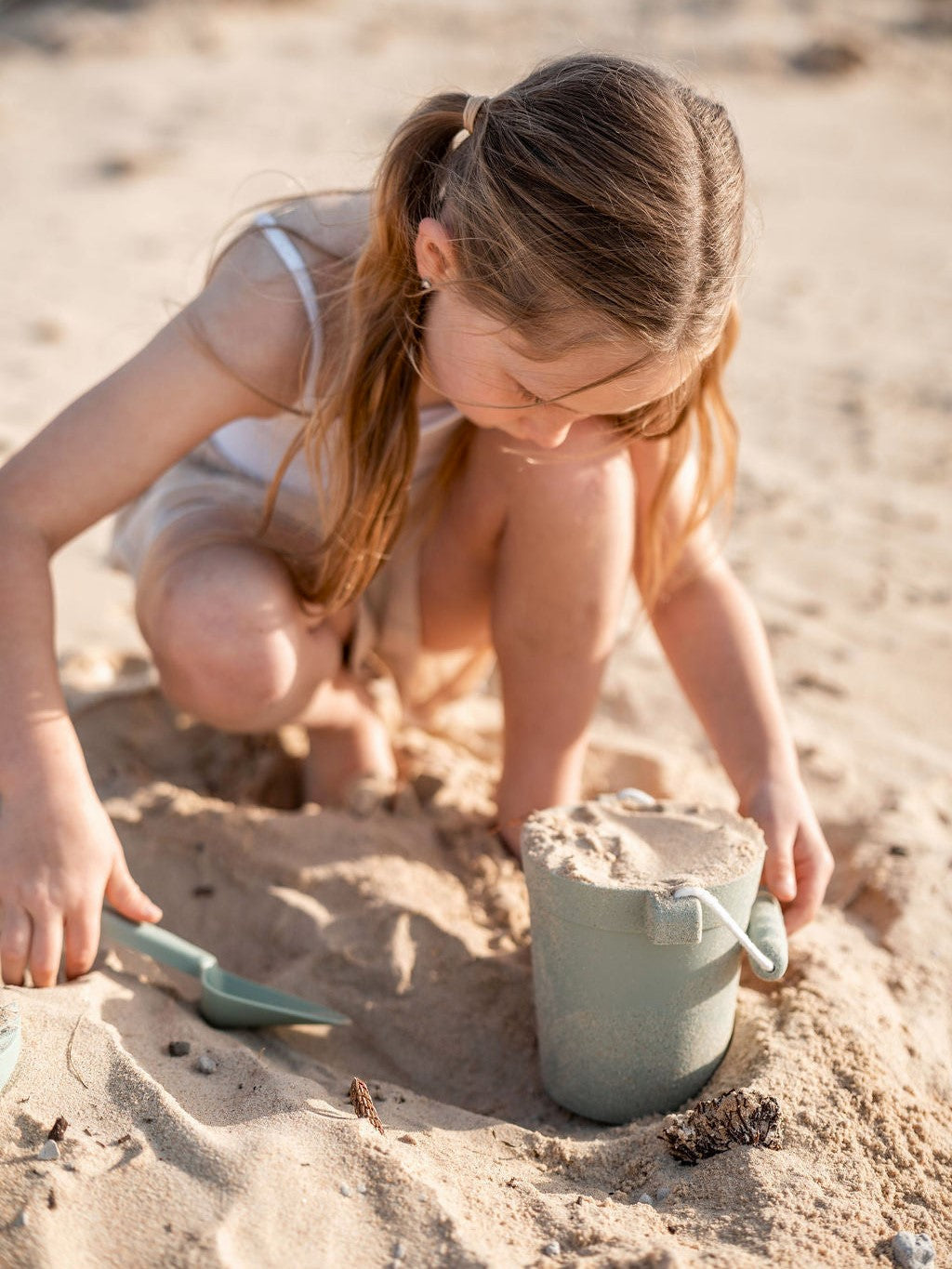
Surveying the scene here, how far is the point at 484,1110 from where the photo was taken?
4.59ft

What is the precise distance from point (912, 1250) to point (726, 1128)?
0.19m

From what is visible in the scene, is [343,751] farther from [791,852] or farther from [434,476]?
[791,852]

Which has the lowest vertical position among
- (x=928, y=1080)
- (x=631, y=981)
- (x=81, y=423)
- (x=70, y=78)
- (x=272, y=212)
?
(x=70, y=78)

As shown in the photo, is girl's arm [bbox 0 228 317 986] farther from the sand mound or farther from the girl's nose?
the girl's nose

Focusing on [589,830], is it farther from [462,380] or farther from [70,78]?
[70,78]

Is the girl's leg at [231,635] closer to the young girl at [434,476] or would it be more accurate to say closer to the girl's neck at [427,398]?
the young girl at [434,476]

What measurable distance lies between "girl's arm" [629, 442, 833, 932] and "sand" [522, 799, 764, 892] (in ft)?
0.58

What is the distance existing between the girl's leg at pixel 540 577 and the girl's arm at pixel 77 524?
328mm

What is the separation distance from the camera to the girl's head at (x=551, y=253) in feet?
4.01

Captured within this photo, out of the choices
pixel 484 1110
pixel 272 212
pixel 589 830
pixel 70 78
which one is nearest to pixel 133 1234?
pixel 484 1110

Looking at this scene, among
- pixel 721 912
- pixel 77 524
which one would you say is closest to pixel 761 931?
pixel 721 912

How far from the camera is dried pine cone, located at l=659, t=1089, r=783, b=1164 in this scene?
1202mm

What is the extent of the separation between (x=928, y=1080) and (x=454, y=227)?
106 cm

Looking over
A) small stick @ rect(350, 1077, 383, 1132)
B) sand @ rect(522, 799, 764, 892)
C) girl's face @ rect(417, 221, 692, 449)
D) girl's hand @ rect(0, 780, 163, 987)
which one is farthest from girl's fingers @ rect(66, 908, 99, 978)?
girl's face @ rect(417, 221, 692, 449)
